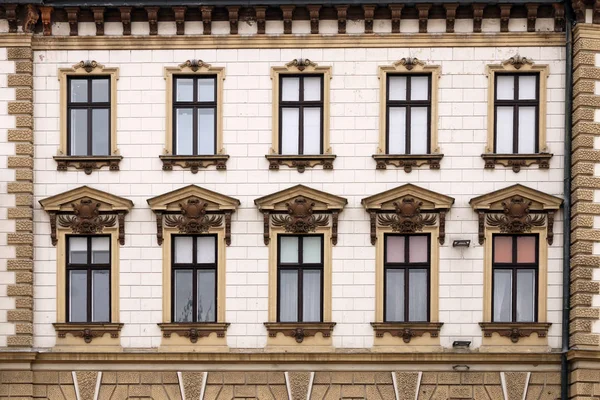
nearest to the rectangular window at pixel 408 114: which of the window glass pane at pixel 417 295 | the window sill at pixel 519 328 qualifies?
the window glass pane at pixel 417 295

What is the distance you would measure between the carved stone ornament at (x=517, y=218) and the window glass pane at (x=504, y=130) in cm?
118

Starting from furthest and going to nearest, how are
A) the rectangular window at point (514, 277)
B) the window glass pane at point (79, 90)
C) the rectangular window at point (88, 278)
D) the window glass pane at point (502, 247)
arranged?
the window glass pane at point (79, 90) < the rectangular window at point (88, 278) < the window glass pane at point (502, 247) < the rectangular window at point (514, 277)

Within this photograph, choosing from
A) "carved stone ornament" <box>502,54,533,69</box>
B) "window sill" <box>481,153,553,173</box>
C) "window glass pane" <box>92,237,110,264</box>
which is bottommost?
"window glass pane" <box>92,237,110,264</box>

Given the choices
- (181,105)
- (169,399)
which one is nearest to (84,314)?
(169,399)

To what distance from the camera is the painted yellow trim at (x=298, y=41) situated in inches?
1207

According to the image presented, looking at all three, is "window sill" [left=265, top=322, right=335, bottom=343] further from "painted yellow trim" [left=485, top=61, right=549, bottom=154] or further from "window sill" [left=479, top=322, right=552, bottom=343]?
"painted yellow trim" [left=485, top=61, right=549, bottom=154]

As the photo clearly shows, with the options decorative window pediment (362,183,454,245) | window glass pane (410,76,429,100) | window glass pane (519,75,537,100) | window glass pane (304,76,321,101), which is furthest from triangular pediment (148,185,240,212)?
window glass pane (519,75,537,100)

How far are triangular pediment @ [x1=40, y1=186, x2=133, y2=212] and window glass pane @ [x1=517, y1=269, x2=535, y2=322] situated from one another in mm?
8338

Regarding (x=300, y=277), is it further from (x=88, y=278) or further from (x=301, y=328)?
(x=88, y=278)

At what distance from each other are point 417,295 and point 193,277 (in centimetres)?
474

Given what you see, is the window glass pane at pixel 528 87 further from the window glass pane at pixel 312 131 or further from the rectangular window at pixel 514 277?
the window glass pane at pixel 312 131

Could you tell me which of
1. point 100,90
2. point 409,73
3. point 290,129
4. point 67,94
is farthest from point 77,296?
point 409,73

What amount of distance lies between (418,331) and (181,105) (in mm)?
6928

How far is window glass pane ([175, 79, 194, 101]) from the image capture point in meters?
30.9
